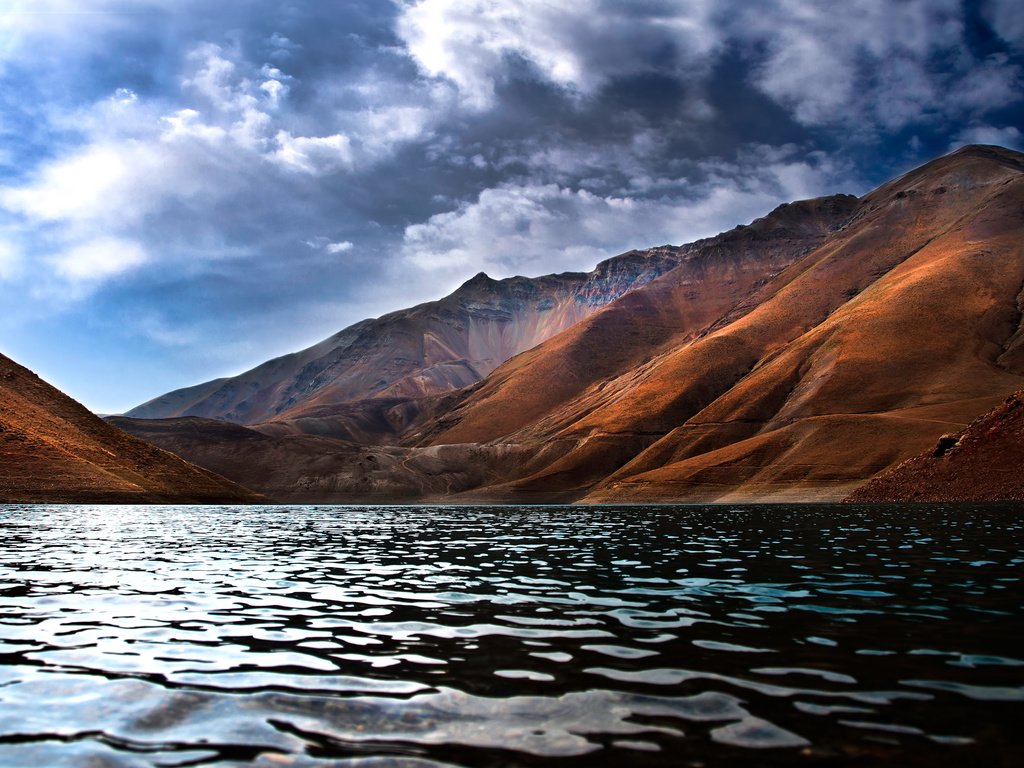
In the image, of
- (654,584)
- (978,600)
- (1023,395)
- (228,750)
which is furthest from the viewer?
(1023,395)

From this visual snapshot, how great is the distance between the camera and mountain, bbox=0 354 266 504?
111m

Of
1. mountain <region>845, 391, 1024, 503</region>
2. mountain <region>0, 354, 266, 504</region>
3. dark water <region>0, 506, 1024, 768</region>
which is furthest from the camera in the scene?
mountain <region>0, 354, 266, 504</region>

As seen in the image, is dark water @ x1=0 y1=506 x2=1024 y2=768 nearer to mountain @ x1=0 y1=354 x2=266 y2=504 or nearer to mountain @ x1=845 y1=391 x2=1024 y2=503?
mountain @ x1=845 y1=391 x2=1024 y2=503

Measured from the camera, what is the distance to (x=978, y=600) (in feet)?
62.3

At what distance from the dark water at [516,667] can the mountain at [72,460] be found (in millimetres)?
99367

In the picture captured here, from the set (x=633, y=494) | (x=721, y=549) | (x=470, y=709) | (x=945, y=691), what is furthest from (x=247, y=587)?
(x=633, y=494)

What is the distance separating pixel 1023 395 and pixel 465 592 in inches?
5170

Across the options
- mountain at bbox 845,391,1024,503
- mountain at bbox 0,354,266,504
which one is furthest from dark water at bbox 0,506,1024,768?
mountain at bbox 0,354,266,504

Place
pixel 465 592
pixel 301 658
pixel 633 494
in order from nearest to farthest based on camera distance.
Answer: pixel 301 658
pixel 465 592
pixel 633 494

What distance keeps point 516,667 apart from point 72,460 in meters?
129

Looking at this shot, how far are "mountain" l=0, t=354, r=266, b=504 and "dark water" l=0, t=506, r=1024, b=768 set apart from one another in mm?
99367

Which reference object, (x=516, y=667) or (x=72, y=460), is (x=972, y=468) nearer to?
(x=516, y=667)

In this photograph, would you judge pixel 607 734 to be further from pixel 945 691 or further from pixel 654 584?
pixel 654 584

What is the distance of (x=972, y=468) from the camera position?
115 m
